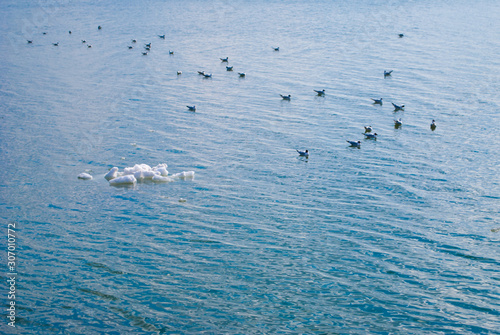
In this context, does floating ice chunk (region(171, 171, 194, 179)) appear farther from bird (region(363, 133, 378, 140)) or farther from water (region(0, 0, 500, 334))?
bird (region(363, 133, 378, 140))

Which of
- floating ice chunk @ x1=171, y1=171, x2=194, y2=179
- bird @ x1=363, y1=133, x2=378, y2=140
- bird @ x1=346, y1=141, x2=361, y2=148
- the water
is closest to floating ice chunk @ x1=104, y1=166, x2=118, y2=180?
the water

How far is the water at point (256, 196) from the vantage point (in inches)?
783

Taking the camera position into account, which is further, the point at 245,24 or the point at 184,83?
the point at 245,24

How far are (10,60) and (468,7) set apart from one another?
89.7m

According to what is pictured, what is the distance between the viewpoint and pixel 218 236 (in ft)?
82.2

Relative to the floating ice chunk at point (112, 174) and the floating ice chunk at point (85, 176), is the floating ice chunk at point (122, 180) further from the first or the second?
the floating ice chunk at point (85, 176)

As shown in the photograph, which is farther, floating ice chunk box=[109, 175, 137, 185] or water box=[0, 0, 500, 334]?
floating ice chunk box=[109, 175, 137, 185]

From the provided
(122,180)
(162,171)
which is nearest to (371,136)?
(162,171)

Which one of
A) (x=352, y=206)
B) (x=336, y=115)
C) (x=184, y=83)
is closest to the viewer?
(x=352, y=206)

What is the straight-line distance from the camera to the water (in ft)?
65.3

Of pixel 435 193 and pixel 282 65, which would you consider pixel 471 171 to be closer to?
pixel 435 193

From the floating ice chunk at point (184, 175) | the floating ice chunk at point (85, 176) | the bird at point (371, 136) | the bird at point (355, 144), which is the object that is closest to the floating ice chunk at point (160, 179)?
the floating ice chunk at point (184, 175)

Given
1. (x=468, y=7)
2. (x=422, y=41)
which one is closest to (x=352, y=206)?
(x=422, y=41)

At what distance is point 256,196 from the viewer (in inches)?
1155
